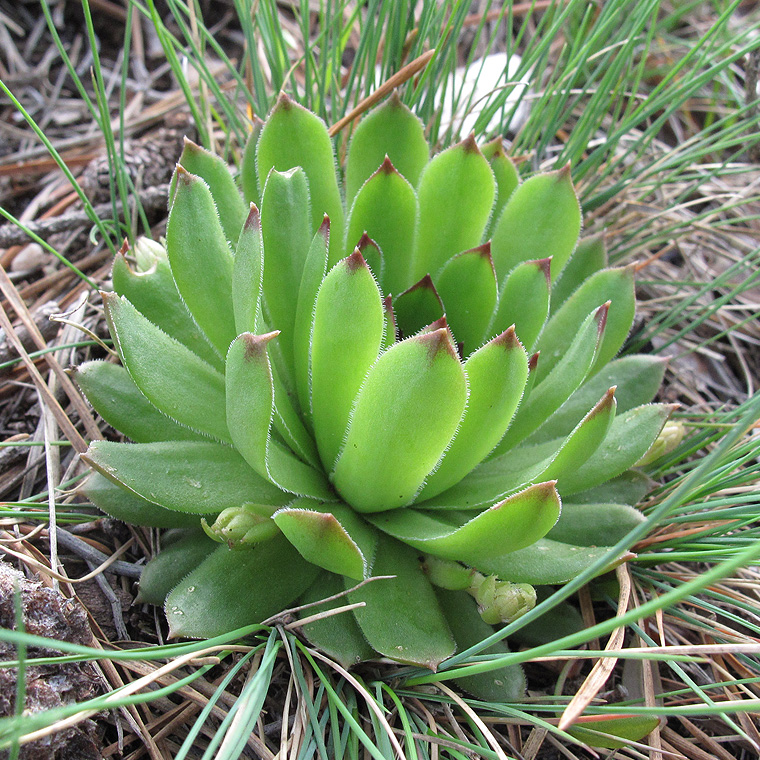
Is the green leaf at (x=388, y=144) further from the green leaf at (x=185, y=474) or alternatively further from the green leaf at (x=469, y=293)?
the green leaf at (x=185, y=474)

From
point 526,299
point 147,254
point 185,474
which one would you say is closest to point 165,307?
point 147,254

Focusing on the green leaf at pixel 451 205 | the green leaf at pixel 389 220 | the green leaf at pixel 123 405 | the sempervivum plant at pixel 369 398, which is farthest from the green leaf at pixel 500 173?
the green leaf at pixel 123 405

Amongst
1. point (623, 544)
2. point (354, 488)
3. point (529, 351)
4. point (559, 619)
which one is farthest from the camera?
point (529, 351)

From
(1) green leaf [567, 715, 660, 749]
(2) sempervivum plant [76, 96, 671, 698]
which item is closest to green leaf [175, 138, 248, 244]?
(2) sempervivum plant [76, 96, 671, 698]

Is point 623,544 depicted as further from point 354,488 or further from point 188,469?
point 188,469

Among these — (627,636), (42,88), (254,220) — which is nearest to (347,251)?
(254,220)

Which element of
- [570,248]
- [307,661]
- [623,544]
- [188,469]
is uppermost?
[570,248]

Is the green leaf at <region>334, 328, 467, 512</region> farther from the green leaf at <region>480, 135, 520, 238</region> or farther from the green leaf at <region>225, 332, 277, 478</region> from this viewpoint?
the green leaf at <region>480, 135, 520, 238</region>

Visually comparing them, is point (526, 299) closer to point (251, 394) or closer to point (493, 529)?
point (493, 529)
